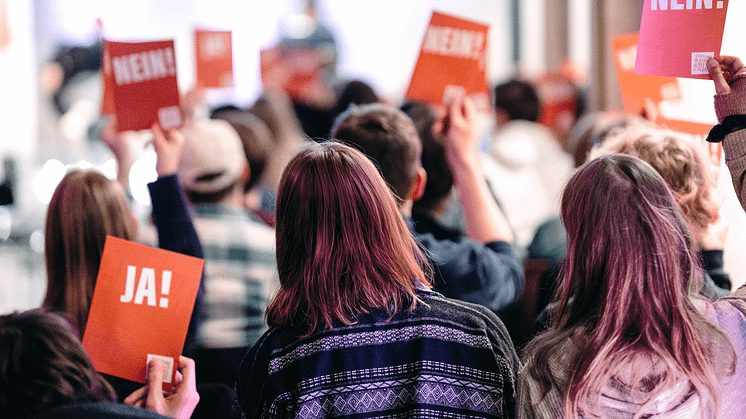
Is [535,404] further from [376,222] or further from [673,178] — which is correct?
[673,178]

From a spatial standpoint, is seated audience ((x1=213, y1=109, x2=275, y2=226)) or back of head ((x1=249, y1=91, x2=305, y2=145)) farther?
back of head ((x1=249, y1=91, x2=305, y2=145))

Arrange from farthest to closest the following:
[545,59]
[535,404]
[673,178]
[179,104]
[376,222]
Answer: [545,59] → [179,104] → [673,178] → [376,222] → [535,404]

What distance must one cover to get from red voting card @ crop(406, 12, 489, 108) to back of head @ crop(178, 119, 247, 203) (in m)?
0.62

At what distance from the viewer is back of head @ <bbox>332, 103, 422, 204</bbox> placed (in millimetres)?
1890

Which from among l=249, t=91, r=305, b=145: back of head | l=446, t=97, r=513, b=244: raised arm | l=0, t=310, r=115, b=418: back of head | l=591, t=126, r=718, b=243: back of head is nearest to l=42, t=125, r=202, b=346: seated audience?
l=0, t=310, r=115, b=418: back of head

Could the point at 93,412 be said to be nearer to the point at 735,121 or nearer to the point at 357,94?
the point at 735,121

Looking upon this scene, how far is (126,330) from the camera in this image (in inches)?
57.5

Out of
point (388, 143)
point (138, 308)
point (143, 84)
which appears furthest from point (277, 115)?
point (138, 308)

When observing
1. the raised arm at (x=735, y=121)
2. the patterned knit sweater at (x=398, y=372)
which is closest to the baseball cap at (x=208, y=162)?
the patterned knit sweater at (x=398, y=372)

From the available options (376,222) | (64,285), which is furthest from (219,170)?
(376,222)

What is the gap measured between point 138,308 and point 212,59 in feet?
6.06

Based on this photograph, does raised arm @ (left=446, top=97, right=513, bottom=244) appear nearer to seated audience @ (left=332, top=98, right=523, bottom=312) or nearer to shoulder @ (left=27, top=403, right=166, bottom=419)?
seated audience @ (left=332, top=98, right=523, bottom=312)

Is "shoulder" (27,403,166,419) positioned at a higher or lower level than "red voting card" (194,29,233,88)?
lower

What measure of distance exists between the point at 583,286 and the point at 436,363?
289 millimetres
